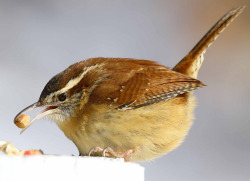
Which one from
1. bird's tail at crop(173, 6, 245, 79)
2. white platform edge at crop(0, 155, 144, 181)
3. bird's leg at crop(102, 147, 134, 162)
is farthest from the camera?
bird's tail at crop(173, 6, 245, 79)

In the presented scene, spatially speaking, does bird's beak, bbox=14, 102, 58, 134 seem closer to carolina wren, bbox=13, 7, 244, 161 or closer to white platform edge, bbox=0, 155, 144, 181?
carolina wren, bbox=13, 7, 244, 161

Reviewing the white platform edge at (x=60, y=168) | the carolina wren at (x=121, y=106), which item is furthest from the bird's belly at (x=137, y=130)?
the white platform edge at (x=60, y=168)

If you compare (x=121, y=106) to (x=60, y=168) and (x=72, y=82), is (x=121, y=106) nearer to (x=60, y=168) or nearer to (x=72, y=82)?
(x=72, y=82)

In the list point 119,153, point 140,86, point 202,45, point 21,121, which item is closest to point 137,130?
point 119,153

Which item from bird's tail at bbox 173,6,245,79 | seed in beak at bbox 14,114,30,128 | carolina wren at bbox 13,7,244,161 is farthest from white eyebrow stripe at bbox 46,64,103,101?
bird's tail at bbox 173,6,245,79

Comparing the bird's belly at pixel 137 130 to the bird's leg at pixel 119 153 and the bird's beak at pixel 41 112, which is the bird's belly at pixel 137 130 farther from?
the bird's beak at pixel 41 112

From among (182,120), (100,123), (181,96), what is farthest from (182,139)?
(100,123)
